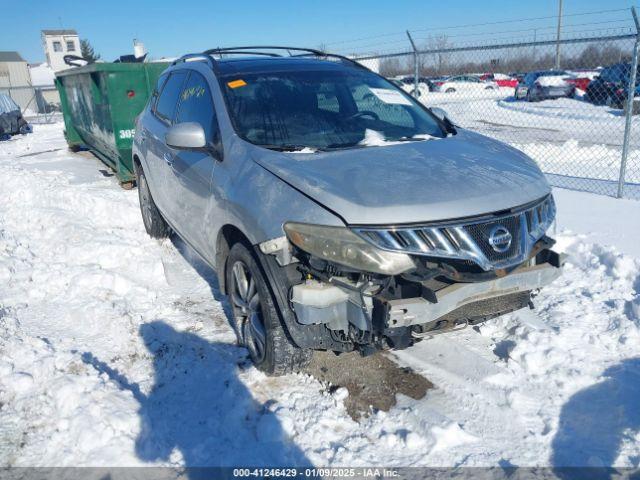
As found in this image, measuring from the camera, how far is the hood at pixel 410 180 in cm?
265

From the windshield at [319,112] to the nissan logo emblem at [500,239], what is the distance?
1121 millimetres

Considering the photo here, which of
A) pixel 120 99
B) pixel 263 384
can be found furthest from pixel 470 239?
pixel 120 99

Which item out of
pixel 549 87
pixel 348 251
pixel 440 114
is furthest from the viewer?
pixel 549 87

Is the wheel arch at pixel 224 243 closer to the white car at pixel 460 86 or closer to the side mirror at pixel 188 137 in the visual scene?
the side mirror at pixel 188 137

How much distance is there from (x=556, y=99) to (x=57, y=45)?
70516 mm

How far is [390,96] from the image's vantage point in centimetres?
432

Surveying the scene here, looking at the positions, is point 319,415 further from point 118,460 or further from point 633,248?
point 633,248

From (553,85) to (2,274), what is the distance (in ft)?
75.8

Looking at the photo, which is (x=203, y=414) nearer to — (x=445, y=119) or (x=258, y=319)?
(x=258, y=319)

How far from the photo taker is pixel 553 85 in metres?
22.9

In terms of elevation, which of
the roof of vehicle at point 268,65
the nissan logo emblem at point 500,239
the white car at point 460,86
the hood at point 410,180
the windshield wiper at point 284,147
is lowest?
the white car at point 460,86

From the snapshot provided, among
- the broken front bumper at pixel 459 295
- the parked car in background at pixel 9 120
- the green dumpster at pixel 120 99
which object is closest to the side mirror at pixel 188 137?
the broken front bumper at pixel 459 295

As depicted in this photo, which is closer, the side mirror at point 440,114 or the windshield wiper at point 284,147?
the windshield wiper at point 284,147

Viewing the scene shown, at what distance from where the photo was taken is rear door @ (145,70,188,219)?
4.66 meters
